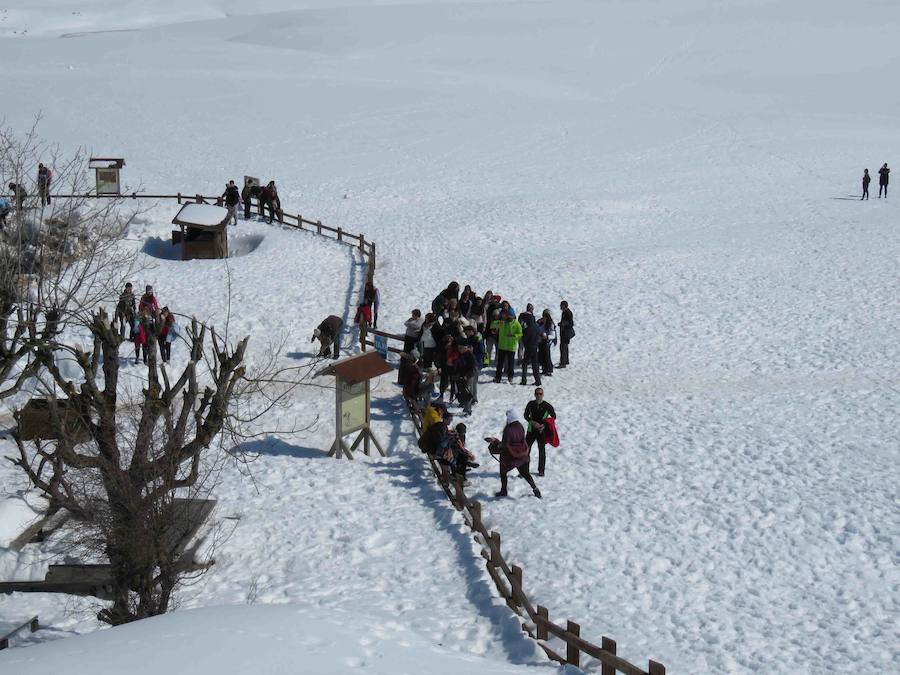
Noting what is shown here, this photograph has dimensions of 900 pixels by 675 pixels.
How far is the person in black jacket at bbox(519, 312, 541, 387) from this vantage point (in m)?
19.9

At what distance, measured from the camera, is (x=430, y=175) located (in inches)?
1660

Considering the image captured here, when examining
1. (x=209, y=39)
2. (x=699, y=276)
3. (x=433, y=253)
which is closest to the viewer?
(x=699, y=276)

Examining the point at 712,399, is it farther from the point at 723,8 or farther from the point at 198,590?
the point at 723,8

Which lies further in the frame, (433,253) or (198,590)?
(433,253)

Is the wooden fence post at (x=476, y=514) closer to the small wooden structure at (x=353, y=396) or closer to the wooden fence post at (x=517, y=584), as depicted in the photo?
the wooden fence post at (x=517, y=584)

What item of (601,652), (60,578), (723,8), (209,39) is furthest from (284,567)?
(723,8)

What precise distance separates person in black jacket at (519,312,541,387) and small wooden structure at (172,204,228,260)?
1223 cm

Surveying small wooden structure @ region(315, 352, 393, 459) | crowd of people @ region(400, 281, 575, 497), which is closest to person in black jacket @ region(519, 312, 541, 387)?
crowd of people @ region(400, 281, 575, 497)

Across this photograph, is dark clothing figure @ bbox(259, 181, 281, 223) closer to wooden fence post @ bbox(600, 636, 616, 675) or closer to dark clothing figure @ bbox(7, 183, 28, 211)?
dark clothing figure @ bbox(7, 183, 28, 211)

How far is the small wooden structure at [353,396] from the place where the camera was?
16.7 meters

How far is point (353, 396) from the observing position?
674 inches

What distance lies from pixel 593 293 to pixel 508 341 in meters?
7.64

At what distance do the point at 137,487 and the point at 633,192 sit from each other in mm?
30891

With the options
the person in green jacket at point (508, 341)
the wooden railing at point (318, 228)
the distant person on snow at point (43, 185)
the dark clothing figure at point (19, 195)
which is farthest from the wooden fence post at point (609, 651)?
the wooden railing at point (318, 228)
